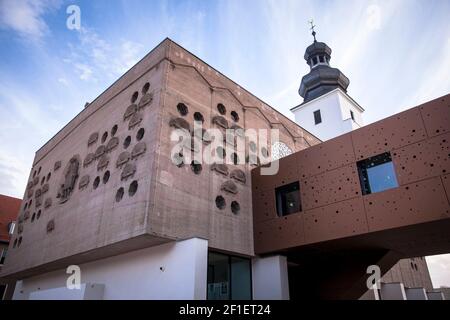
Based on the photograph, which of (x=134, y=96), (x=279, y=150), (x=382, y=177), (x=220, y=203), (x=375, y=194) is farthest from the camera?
(x=279, y=150)

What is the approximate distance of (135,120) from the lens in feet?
46.4

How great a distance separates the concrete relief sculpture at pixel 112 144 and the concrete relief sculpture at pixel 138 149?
1.83 meters

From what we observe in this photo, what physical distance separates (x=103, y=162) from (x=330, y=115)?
71.1ft

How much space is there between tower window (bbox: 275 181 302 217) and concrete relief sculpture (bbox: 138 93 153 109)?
6.39 metres

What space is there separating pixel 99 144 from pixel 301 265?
10775 mm

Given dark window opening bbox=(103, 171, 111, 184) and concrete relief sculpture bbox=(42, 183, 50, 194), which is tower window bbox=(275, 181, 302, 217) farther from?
concrete relief sculpture bbox=(42, 183, 50, 194)

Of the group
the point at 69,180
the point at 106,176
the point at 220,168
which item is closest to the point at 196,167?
the point at 220,168

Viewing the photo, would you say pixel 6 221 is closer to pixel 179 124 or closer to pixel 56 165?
pixel 56 165

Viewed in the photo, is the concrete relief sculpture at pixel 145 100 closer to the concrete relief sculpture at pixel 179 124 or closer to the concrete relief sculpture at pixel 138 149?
the concrete relief sculpture at pixel 179 124

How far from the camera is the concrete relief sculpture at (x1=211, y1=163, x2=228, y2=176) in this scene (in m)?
14.2

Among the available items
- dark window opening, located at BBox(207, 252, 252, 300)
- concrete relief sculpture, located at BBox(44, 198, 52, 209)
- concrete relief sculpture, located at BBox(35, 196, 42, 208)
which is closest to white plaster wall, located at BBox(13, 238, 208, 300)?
dark window opening, located at BBox(207, 252, 252, 300)

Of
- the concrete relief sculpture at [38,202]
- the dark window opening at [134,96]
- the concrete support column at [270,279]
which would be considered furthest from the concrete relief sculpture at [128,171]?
the concrete relief sculpture at [38,202]
